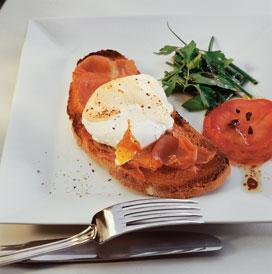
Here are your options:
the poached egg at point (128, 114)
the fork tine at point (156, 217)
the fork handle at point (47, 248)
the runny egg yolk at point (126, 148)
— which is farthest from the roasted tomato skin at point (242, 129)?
the fork handle at point (47, 248)

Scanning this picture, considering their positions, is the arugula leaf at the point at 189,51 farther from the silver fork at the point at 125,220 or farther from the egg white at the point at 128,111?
the silver fork at the point at 125,220

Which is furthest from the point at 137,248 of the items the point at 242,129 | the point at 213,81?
the point at 213,81

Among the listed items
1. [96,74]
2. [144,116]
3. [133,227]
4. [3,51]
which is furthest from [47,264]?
[3,51]

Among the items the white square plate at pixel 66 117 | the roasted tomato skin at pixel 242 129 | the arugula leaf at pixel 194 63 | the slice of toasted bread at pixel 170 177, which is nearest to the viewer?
the white square plate at pixel 66 117

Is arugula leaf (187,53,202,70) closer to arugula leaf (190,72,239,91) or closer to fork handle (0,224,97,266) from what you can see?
arugula leaf (190,72,239,91)

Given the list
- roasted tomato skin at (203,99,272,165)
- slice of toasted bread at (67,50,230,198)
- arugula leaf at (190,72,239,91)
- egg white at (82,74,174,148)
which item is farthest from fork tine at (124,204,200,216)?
arugula leaf at (190,72,239,91)

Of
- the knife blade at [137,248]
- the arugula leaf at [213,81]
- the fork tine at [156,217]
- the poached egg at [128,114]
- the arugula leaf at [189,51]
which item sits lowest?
the knife blade at [137,248]
